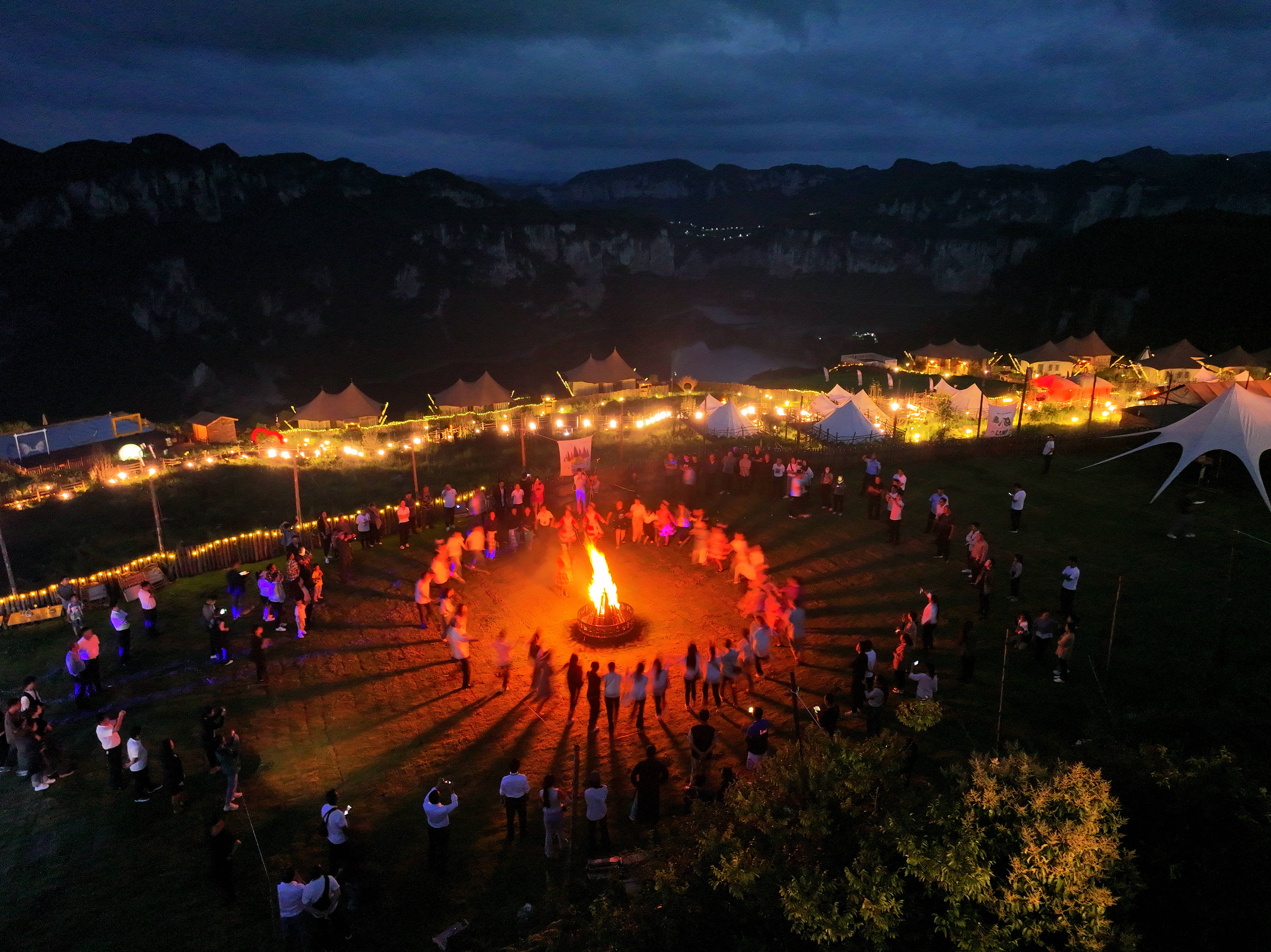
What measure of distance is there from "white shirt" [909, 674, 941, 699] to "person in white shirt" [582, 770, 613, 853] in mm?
4107

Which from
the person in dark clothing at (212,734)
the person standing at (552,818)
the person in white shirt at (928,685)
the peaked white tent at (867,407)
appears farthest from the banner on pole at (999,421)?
the person in dark clothing at (212,734)

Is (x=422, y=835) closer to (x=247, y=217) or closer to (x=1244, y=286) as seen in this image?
(x=1244, y=286)

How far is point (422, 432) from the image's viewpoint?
25.8 metres

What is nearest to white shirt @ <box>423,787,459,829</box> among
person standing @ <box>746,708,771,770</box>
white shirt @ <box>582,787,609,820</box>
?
white shirt @ <box>582,787,609,820</box>

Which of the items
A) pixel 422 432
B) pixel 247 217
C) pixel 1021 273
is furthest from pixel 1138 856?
pixel 247 217

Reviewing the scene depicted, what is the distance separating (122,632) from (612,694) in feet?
26.1

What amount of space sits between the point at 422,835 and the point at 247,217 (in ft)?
305

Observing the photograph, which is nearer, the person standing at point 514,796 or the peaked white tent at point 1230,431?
the person standing at point 514,796

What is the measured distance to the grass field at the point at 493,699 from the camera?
693 centimetres

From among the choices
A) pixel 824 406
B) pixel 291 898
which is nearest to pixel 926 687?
pixel 291 898

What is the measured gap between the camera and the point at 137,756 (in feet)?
26.0

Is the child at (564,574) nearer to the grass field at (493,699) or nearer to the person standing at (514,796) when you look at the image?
the grass field at (493,699)

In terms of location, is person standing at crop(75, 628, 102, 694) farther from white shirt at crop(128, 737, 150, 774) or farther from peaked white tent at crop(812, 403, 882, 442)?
peaked white tent at crop(812, 403, 882, 442)

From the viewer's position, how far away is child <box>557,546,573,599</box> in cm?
1409
